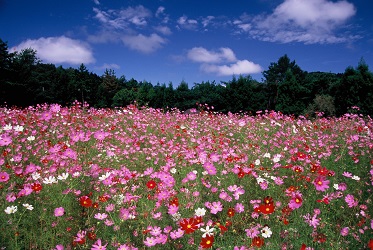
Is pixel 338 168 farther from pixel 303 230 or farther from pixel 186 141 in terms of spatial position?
pixel 186 141

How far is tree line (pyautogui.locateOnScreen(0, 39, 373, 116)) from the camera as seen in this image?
16.9 metres

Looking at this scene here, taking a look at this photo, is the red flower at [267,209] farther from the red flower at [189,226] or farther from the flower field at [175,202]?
the red flower at [189,226]

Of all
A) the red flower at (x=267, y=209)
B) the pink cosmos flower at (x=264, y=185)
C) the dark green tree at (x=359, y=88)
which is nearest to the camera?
the red flower at (x=267, y=209)

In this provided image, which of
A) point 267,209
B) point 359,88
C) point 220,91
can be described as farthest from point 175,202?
point 220,91

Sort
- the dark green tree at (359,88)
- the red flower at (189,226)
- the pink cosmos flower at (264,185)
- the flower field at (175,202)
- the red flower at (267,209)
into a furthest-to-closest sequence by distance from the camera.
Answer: the dark green tree at (359,88) → the pink cosmos flower at (264,185) → the flower field at (175,202) → the red flower at (267,209) → the red flower at (189,226)

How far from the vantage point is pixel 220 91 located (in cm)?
2598

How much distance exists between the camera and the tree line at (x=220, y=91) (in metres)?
16.9

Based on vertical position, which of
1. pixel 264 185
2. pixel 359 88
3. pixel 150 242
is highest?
pixel 359 88

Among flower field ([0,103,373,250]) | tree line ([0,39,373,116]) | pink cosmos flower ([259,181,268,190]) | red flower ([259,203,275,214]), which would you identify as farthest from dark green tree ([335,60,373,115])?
red flower ([259,203,275,214])

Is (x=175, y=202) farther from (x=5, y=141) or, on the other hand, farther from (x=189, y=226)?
(x=5, y=141)

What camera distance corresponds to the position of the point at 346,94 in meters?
17.0

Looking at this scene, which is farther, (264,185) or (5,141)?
(5,141)

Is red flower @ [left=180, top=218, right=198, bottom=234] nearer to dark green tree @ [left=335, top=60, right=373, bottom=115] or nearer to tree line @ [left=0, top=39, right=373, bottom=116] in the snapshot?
tree line @ [left=0, top=39, right=373, bottom=116]

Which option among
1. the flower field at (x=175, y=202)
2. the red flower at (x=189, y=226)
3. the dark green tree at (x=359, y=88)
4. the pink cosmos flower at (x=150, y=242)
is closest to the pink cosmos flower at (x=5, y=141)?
the flower field at (x=175, y=202)
